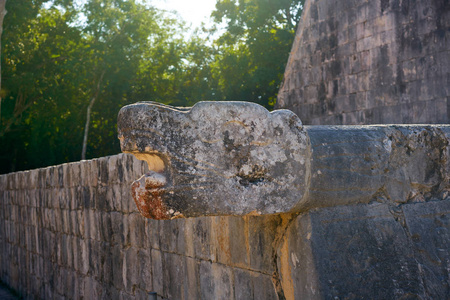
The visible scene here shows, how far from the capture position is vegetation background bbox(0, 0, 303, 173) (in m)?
22.0

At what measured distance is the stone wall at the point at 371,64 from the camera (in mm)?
8062

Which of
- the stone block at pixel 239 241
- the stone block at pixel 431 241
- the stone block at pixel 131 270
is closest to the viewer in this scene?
the stone block at pixel 431 241

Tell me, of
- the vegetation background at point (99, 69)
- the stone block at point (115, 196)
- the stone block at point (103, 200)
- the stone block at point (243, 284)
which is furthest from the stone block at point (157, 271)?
the vegetation background at point (99, 69)

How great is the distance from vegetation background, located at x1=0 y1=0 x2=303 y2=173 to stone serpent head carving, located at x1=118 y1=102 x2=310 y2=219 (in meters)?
19.4

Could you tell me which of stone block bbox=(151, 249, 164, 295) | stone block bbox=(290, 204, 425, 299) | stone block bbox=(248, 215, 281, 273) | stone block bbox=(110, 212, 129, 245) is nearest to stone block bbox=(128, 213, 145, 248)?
stone block bbox=(110, 212, 129, 245)

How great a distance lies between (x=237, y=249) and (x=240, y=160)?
0.99m

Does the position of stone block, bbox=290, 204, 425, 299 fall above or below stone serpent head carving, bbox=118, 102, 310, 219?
below

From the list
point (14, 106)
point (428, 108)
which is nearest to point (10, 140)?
point (14, 106)

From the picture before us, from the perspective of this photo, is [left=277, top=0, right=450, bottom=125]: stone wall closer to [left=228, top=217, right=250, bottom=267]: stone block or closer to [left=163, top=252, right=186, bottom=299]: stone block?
[left=163, top=252, right=186, bottom=299]: stone block

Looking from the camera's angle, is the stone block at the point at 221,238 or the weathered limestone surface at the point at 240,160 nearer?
the weathered limestone surface at the point at 240,160

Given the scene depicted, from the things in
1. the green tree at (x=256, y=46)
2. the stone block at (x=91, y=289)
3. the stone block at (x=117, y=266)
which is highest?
the green tree at (x=256, y=46)

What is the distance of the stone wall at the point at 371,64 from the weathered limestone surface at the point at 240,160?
5895mm

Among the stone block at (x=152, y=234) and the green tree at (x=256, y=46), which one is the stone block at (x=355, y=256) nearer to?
the stone block at (x=152, y=234)

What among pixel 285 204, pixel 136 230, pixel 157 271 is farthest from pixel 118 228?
pixel 285 204
